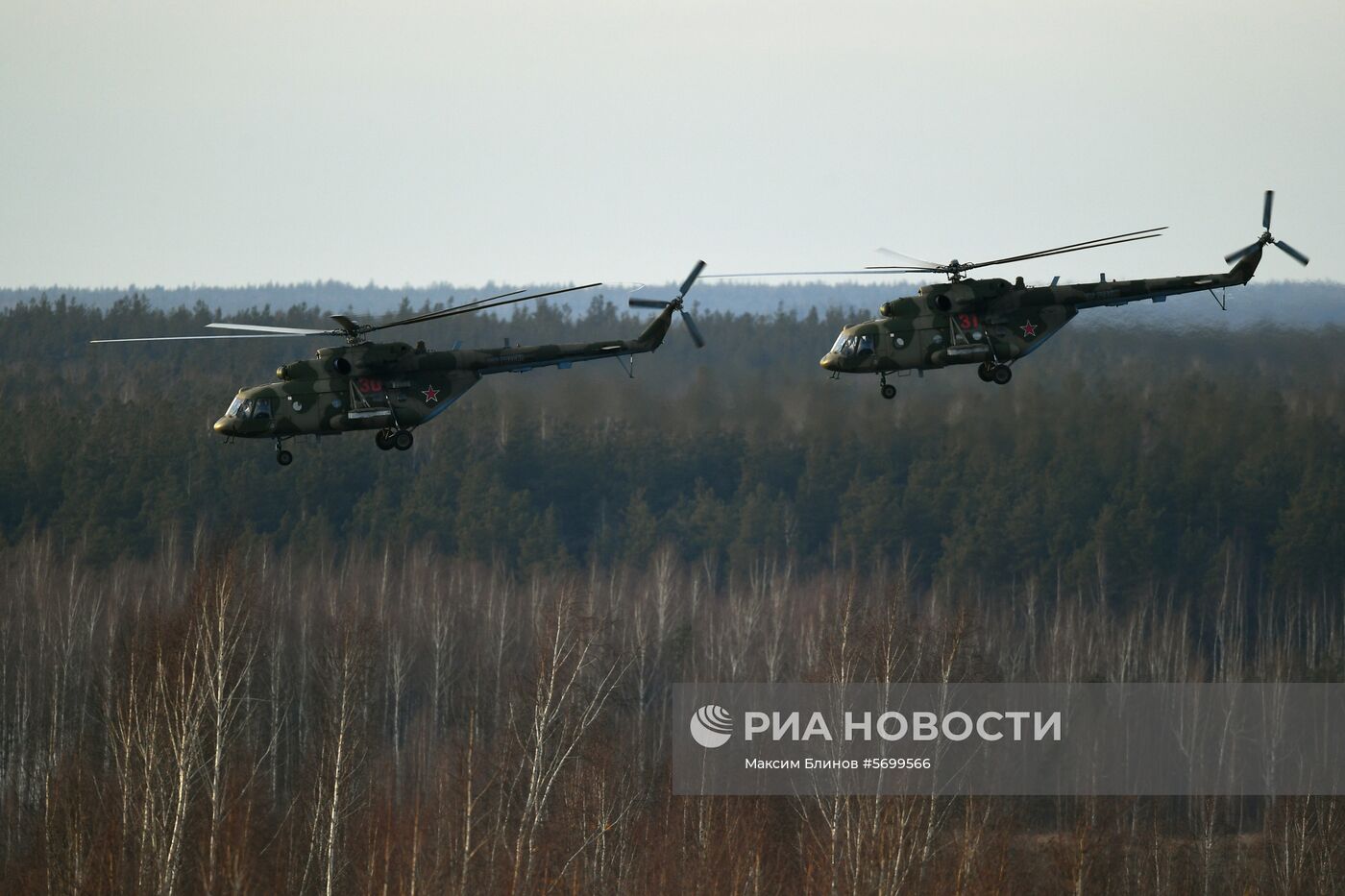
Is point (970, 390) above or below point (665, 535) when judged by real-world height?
above

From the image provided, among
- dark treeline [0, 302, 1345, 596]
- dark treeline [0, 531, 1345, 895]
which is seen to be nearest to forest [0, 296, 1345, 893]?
dark treeline [0, 302, 1345, 596]

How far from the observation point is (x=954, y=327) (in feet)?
131

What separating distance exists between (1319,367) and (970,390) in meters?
18.9

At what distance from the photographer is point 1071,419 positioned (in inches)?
3521

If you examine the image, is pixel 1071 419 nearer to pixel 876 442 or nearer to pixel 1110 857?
pixel 876 442

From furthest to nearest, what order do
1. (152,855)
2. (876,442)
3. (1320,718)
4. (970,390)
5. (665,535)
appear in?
(665,535), (876,442), (970,390), (1320,718), (152,855)

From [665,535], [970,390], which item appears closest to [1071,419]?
[970,390]

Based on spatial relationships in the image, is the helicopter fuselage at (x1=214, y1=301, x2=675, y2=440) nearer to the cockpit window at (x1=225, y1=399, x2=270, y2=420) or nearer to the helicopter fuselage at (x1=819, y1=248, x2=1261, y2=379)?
the cockpit window at (x1=225, y1=399, x2=270, y2=420)

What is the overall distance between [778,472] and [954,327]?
6248 cm

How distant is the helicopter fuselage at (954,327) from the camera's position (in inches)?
1564

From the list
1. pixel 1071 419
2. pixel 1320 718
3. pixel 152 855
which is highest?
pixel 1071 419
